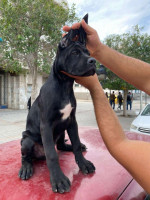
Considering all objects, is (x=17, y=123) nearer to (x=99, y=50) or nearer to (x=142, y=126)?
(x=142, y=126)

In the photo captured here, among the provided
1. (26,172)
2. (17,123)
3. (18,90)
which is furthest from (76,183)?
(18,90)

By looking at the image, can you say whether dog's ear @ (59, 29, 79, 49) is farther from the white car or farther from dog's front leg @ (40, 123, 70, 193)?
the white car

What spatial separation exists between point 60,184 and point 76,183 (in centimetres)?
12

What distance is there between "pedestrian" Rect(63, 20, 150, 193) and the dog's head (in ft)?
0.20

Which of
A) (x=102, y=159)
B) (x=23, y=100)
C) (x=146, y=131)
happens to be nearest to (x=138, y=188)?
(x=102, y=159)

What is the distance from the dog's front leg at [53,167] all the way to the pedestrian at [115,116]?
14.2 inches

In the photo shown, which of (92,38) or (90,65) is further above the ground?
(92,38)

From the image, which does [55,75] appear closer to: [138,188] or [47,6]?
[138,188]

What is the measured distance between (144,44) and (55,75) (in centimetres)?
841

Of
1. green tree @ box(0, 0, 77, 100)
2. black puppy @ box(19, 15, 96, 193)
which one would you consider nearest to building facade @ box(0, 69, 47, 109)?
green tree @ box(0, 0, 77, 100)

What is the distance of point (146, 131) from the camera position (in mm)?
4273

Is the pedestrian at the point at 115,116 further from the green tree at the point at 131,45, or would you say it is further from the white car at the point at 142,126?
the green tree at the point at 131,45

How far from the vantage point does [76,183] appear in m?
0.97

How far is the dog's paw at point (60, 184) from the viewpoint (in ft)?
2.90
